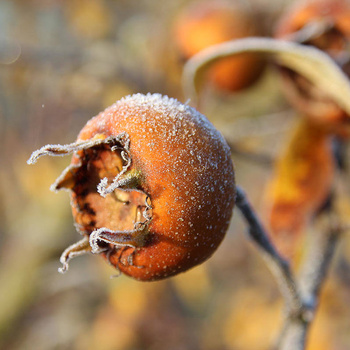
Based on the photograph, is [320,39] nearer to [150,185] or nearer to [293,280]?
[293,280]

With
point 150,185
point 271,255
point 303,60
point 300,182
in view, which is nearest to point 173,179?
point 150,185

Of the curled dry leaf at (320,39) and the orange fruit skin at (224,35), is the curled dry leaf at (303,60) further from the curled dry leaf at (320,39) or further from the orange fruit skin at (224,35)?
the orange fruit skin at (224,35)

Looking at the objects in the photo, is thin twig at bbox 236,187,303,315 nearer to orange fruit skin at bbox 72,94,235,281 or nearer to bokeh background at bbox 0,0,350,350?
orange fruit skin at bbox 72,94,235,281

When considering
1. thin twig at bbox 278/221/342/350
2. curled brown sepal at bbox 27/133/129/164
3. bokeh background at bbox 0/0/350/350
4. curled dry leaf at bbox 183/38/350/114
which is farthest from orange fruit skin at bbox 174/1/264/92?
curled brown sepal at bbox 27/133/129/164

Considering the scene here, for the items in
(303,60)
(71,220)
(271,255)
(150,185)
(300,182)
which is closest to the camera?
(150,185)

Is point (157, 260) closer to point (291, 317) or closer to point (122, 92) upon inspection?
point (291, 317)
